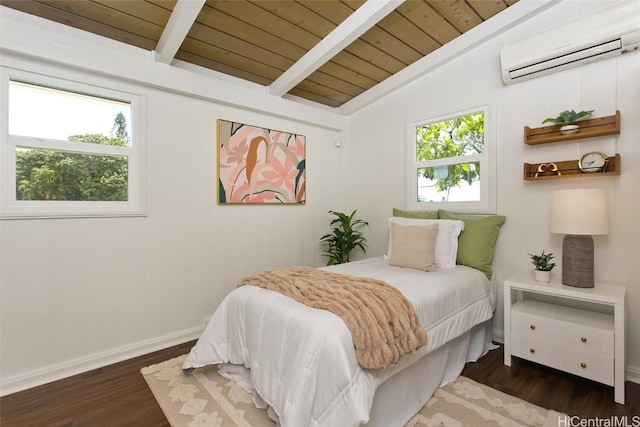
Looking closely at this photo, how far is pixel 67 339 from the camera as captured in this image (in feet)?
7.15

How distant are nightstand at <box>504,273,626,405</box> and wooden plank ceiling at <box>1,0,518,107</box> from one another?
2148 mm

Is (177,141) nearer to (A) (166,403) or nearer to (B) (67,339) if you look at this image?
(B) (67,339)

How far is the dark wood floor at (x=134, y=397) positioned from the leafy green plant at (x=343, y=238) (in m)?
1.70

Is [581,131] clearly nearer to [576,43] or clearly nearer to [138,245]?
[576,43]

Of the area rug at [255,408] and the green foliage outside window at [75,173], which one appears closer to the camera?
the area rug at [255,408]

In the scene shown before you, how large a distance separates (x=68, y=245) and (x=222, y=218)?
1155 mm

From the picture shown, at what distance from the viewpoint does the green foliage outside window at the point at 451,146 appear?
2.90m

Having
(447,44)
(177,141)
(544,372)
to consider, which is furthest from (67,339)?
(447,44)

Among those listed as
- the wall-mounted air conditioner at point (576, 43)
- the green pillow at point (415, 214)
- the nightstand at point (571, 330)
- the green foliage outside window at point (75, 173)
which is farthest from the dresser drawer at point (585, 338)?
the green foliage outside window at point (75, 173)

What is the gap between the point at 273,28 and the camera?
2463 mm

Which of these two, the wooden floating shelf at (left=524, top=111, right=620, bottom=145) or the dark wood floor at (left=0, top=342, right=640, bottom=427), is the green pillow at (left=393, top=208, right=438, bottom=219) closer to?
the wooden floating shelf at (left=524, top=111, right=620, bottom=145)

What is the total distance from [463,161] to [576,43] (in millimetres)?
1127

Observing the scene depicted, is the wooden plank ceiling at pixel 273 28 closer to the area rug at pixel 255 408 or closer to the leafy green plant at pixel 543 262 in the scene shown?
the leafy green plant at pixel 543 262

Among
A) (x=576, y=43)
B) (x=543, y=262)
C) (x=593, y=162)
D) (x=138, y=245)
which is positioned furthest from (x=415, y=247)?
(x=138, y=245)
